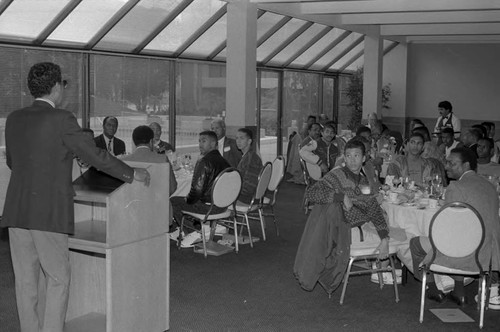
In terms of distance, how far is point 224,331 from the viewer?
16.6 ft

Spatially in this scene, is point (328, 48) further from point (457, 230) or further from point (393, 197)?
point (457, 230)

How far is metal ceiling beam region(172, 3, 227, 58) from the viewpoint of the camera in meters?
12.5

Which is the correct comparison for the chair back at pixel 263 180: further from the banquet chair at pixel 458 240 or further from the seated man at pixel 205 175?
the banquet chair at pixel 458 240

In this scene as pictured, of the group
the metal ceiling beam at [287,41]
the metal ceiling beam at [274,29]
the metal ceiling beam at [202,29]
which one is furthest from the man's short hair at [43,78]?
the metal ceiling beam at [287,41]

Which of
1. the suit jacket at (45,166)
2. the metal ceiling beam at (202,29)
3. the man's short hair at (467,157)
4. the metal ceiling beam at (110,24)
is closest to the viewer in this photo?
the suit jacket at (45,166)

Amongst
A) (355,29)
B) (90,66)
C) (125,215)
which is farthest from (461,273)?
(355,29)

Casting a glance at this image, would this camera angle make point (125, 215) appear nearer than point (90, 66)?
Yes

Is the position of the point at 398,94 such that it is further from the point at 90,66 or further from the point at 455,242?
the point at 455,242

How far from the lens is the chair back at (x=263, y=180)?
7.82m

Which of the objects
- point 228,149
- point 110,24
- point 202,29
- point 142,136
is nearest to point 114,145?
point 228,149

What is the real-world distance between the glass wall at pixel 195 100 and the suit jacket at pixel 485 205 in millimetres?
8429

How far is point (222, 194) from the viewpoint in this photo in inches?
280

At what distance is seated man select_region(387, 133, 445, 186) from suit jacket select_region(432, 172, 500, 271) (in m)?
2.19

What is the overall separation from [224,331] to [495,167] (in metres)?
4.03
